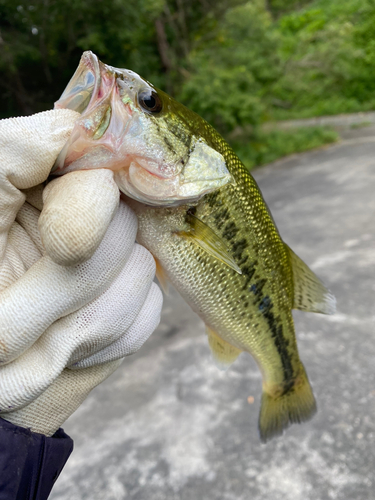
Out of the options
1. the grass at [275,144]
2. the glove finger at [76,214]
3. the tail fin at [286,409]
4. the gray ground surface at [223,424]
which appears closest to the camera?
the glove finger at [76,214]

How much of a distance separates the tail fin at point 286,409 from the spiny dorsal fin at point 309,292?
1.38ft

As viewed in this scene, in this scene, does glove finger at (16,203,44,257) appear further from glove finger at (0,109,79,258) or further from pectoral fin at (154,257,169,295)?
pectoral fin at (154,257,169,295)

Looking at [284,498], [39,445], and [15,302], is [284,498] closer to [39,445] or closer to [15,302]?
[39,445]

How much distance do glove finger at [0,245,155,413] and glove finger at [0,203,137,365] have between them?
45 millimetres

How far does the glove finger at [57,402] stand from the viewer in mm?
1191

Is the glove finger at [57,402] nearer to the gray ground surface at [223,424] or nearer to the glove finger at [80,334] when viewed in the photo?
the glove finger at [80,334]

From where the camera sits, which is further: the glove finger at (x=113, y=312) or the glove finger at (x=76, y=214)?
the glove finger at (x=113, y=312)

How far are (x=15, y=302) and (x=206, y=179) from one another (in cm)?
69

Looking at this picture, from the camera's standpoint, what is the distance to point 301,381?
201 cm

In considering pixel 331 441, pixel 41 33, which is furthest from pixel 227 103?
pixel 331 441

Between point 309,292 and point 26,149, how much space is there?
1.38 meters

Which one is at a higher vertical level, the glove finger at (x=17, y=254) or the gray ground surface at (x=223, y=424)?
the glove finger at (x=17, y=254)

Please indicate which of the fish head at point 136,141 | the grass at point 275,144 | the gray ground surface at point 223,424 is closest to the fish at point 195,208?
the fish head at point 136,141

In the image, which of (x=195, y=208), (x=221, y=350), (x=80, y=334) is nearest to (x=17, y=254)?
(x=80, y=334)
